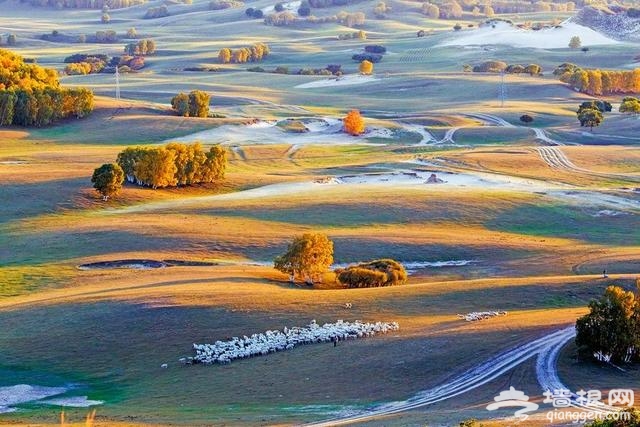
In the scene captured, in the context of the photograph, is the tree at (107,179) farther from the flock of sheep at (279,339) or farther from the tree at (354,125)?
the tree at (354,125)

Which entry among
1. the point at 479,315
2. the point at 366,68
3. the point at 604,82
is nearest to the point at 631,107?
the point at 604,82

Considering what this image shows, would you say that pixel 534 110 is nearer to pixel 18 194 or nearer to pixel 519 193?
pixel 519 193

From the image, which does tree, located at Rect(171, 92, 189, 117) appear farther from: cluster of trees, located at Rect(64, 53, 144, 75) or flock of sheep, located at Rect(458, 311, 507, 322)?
flock of sheep, located at Rect(458, 311, 507, 322)

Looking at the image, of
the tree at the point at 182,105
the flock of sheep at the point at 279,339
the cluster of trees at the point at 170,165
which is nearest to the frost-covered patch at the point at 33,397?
the flock of sheep at the point at 279,339

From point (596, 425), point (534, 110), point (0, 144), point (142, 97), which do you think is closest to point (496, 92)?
point (534, 110)

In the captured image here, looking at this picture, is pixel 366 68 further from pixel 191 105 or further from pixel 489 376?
pixel 489 376

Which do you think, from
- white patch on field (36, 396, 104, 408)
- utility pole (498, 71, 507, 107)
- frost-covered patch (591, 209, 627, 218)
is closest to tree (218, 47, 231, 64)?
utility pole (498, 71, 507, 107)
